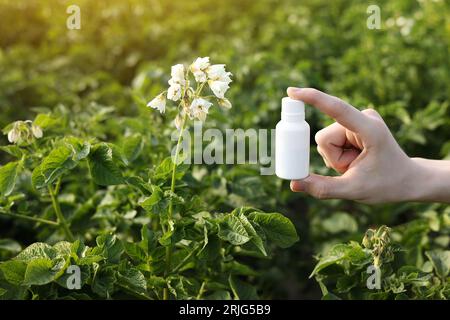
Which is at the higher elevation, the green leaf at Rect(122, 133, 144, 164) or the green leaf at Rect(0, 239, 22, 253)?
the green leaf at Rect(122, 133, 144, 164)

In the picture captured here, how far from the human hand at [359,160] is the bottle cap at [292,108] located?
0.01 m

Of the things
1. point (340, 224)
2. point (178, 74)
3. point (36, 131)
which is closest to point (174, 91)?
point (178, 74)

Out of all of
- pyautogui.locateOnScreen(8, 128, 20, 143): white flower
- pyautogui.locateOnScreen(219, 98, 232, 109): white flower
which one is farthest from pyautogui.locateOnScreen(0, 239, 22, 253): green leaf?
pyautogui.locateOnScreen(219, 98, 232, 109): white flower

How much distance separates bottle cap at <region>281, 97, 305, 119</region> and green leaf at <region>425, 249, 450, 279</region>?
2.12ft

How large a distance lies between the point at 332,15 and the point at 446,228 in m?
2.58

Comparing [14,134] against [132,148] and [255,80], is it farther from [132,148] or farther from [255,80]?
[255,80]

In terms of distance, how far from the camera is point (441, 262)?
1.73 metres

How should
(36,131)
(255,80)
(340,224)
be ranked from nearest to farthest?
1. (36,131)
2. (340,224)
3. (255,80)

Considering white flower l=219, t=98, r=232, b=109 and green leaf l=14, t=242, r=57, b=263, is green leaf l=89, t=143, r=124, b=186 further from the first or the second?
white flower l=219, t=98, r=232, b=109

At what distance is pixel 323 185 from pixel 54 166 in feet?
2.10

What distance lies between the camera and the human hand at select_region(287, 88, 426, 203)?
1.37 meters
